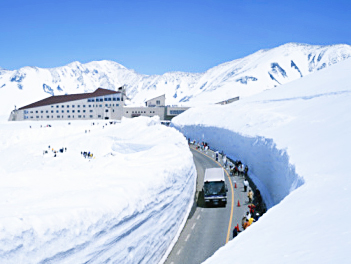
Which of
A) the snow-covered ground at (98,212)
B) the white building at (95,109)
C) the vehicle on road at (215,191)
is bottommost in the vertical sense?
the vehicle on road at (215,191)

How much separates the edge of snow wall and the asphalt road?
9.13 ft

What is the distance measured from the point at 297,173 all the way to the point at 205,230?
7.69m

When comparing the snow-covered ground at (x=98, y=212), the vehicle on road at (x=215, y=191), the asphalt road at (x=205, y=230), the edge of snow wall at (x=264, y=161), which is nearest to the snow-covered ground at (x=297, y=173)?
the edge of snow wall at (x=264, y=161)

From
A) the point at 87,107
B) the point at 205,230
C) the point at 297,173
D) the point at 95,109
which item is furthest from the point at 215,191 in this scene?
the point at 87,107

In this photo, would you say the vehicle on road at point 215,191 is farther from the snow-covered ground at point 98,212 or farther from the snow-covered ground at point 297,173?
the snow-covered ground at point 297,173

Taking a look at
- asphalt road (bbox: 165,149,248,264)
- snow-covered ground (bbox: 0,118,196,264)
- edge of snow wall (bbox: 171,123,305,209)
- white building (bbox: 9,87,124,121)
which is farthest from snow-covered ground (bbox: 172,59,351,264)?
white building (bbox: 9,87,124,121)

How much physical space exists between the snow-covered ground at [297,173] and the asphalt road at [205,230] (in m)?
3.74

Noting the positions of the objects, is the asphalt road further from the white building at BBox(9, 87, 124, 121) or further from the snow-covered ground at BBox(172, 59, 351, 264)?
the white building at BBox(9, 87, 124, 121)

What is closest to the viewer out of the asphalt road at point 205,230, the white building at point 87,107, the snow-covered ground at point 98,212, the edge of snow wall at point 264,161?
the snow-covered ground at point 98,212

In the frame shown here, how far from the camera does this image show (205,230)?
A: 77.0 ft

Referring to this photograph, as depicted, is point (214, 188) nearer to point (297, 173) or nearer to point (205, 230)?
point (205, 230)

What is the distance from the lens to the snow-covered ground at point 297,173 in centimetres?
956

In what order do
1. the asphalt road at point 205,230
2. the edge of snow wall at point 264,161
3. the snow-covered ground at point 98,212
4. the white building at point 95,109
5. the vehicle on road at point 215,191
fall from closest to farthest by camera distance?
1. the snow-covered ground at point 98,212
2. the asphalt road at point 205,230
3. the edge of snow wall at point 264,161
4. the vehicle on road at point 215,191
5. the white building at point 95,109

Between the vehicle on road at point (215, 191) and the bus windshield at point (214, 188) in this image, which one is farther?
the bus windshield at point (214, 188)
